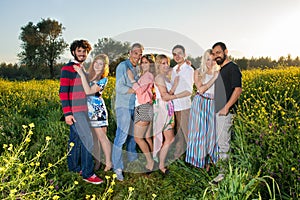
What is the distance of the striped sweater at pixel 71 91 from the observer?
4.38m

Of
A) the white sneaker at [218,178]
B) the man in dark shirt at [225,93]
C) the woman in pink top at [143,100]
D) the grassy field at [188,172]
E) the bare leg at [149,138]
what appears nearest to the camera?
the grassy field at [188,172]

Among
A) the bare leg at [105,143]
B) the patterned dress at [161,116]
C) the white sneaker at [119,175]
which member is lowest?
the white sneaker at [119,175]

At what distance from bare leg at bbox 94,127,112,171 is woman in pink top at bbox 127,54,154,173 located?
43 centimetres

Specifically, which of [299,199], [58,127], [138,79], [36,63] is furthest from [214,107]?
[36,63]

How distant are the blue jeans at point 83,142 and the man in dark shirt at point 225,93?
5.82 ft

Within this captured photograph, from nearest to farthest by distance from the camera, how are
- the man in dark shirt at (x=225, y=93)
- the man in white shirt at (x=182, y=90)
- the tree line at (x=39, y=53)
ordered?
the man in dark shirt at (x=225, y=93), the man in white shirt at (x=182, y=90), the tree line at (x=39, y=53)

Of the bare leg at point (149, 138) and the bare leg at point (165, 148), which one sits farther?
the bare leg at point (149, 138)

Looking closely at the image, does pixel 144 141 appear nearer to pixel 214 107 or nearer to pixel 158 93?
pixel 158 93

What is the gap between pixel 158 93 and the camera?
191 inches

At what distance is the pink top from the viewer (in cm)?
468

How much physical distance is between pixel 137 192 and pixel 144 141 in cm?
87

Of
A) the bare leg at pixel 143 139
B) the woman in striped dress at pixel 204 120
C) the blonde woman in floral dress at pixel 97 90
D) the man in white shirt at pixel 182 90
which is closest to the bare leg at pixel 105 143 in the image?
the blonde woman in floral dress at pixel 97 90

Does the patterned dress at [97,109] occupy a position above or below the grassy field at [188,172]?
above

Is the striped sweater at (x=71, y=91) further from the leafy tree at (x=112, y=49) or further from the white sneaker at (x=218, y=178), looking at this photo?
the white sneaker at (x=218, y=178)
